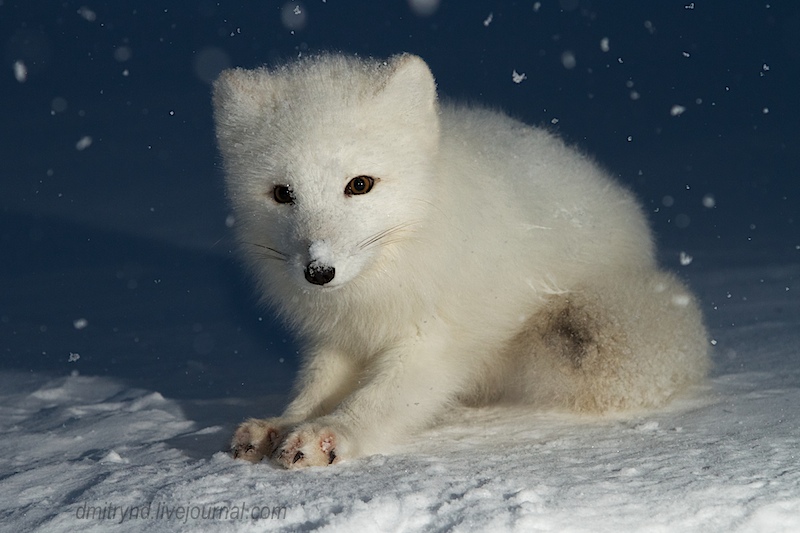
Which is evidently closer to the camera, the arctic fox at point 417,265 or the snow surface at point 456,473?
the snow surface at point 456,473

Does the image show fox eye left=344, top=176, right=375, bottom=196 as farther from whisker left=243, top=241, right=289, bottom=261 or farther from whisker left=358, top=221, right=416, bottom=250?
whisker left=243, top=241, right=289, bottom=261

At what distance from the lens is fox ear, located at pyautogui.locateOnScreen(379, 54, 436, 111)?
305 cm

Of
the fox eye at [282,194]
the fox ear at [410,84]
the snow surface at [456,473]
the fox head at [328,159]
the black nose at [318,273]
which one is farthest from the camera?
the fox ear at [410,84]

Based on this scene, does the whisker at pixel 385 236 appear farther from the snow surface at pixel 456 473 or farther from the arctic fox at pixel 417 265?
the snow surface at pixel 456 473

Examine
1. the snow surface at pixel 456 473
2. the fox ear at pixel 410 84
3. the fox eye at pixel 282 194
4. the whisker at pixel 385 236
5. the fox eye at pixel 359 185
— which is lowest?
the snow surface at pixel 456 473

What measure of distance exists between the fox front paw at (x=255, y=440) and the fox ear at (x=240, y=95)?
1.06m

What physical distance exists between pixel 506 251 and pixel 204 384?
2.26m

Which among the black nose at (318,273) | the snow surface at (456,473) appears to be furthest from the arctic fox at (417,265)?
the snow surface at (456,473)

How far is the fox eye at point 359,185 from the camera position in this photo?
2.89 metres

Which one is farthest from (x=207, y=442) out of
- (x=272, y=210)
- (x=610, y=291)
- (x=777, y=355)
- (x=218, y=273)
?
(x=218, y=273)

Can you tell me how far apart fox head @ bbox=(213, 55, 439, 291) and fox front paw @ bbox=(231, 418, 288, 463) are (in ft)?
1.85

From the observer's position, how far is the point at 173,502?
2553 mm

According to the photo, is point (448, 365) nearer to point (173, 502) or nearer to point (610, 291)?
point (610, 291)

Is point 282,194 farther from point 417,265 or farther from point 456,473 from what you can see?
point 456,473
